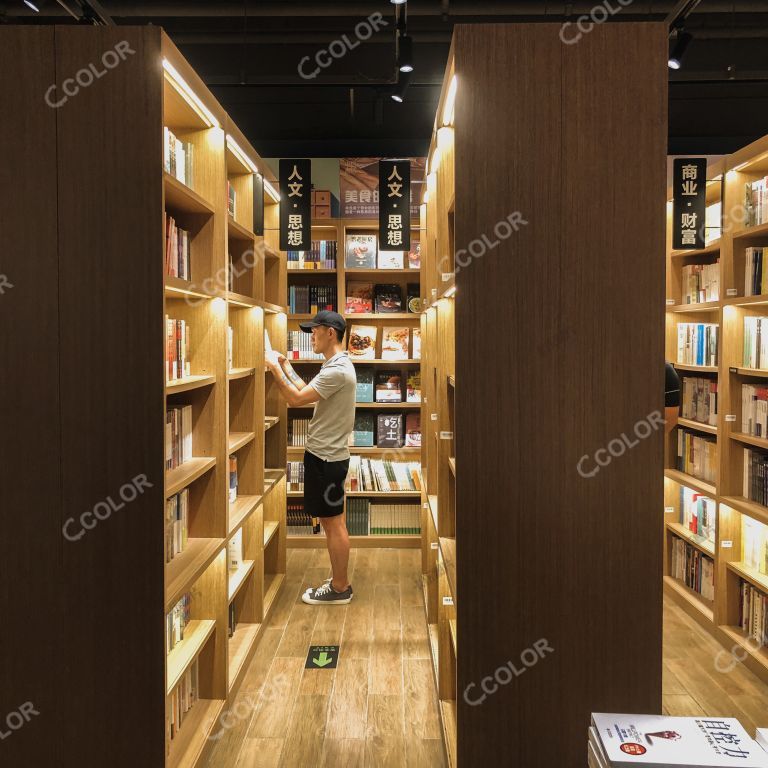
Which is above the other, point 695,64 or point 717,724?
point 695,64

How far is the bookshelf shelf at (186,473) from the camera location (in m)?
2.40

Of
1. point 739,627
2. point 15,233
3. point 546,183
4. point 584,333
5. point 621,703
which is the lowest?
point 739,627

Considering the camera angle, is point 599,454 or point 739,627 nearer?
point 599,454

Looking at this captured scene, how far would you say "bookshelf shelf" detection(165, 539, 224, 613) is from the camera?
2354mm

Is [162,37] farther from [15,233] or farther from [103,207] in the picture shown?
[15,233]

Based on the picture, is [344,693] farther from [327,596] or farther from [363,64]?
[363,64]

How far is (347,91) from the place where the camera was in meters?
5.38

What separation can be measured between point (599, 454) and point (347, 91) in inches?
167

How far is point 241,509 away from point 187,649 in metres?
0.95

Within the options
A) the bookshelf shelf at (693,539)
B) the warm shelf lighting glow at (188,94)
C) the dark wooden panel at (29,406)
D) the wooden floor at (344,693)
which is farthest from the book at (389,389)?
the dark wooden panel at (29,406)

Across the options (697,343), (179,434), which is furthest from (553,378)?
(697,343)

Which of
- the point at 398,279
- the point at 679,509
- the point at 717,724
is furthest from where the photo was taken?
the point at 398,279

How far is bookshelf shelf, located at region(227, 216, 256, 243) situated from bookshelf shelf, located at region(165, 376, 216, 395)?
3.13 ft

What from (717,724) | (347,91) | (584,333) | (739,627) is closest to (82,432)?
(584,333)
